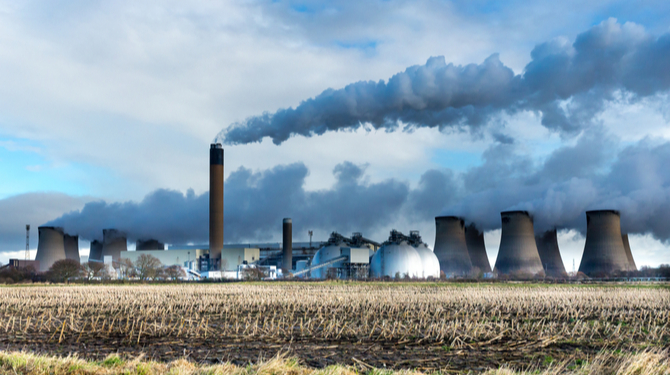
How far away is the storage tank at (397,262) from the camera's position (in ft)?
200

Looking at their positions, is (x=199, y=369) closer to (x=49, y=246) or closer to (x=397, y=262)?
(x=397, y=262)

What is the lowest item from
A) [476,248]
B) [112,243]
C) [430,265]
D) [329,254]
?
[430,265]

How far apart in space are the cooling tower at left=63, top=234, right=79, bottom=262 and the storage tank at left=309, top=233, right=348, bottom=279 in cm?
3159

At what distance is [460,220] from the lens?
6162 centimetres

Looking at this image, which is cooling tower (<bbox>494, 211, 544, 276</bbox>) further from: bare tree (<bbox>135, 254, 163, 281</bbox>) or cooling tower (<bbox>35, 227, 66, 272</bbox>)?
cooling tower (<bbox>35, 227, 66, 272</bbox>)

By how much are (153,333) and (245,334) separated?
1.96 metres

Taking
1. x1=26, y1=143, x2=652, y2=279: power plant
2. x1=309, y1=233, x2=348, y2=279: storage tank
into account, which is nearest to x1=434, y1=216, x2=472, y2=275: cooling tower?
x1=26, y1=143, x2=652, y2=279: power plant

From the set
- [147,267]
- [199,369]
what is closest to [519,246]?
[147,267]

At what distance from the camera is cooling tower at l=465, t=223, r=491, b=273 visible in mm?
65625

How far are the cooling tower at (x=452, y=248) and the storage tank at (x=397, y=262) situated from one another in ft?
9.37

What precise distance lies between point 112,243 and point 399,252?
3764 centimetres

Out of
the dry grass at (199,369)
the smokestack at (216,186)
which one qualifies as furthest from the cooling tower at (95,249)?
the dry grass at (199,369)

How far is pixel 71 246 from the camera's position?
74812 millimetres

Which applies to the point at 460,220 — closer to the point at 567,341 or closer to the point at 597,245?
the point at 597,245
